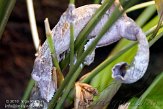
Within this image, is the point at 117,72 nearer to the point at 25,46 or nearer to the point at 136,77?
the point at 136,77

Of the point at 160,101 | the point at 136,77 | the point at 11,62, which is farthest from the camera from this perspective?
the point at 11,62

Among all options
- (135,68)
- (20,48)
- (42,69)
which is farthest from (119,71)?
(20,48)

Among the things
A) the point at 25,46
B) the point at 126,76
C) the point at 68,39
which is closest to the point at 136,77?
the point at 126,76

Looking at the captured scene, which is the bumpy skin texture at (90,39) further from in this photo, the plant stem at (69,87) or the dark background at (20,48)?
the dark background at (20,48)

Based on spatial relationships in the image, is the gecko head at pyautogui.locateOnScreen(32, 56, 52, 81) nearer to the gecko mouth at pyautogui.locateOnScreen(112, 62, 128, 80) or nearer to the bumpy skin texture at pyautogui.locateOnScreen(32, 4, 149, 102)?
the bumpy skin texture at pyautogui.locateOnScreen(32, 4, 149, 102)

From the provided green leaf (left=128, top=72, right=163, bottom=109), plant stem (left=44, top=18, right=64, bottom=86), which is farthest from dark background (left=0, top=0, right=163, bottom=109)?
plant stem (left=44, top=18, right=64, bottom=86)

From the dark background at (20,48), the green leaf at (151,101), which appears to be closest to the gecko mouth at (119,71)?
the green leaf at (151,101)

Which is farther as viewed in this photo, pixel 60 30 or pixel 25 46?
pixel 25 46
